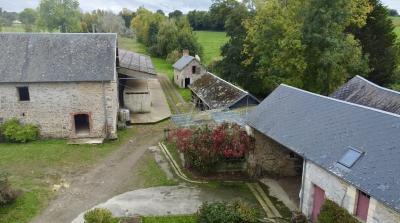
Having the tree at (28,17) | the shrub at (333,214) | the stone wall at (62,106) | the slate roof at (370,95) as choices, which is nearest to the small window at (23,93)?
the stone wall at (62,106)

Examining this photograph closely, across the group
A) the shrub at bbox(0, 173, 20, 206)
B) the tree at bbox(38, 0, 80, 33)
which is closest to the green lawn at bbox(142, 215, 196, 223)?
the shrub at bbox(0, 173, 20, 206)

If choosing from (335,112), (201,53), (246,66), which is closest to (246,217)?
(335,112)

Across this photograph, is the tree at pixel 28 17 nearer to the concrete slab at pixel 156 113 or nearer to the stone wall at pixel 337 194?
the concrete slab at pixel 156 113

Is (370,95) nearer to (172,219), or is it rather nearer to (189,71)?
(172,219)

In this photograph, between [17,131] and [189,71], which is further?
[189,71]

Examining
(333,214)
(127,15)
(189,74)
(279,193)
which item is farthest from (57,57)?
(127,15)

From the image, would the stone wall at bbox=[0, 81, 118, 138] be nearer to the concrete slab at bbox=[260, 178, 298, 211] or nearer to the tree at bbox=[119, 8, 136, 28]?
the concrete slab at bbox=[260, 178, 298, 211]

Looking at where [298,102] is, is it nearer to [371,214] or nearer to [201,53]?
[371,214]
